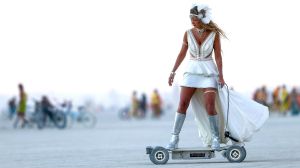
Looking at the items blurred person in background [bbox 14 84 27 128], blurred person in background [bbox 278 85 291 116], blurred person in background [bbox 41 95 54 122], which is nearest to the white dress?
blurred person in background [bbox 41 95 54 122]

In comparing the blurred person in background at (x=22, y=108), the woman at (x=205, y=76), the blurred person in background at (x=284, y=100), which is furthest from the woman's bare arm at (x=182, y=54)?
the blurred person in background at (x=284, y=100)

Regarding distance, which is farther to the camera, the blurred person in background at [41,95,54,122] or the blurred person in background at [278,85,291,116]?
the blurred person in background at [278,85,291,116]

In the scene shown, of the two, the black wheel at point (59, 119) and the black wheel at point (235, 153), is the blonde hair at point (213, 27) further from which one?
the black wheel at point (59, 119)

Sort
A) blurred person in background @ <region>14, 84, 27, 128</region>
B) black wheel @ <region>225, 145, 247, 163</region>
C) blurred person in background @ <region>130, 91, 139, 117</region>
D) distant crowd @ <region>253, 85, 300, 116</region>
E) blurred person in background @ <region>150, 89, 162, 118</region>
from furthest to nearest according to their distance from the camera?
blurred person in background @ <region>130, 91, 139, 117</region>
blurred person in background @ <region>150, 89, 162, 118</region>
distant crowd @ <region>253, 85, 300, 116</region>
blurred person in background @ <region>14, 84, 27, 128</region>
black wheel @ <region>225, 145, 247, 163</region>

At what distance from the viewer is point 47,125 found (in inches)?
1698

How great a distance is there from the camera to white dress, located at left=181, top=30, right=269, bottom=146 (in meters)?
14.5

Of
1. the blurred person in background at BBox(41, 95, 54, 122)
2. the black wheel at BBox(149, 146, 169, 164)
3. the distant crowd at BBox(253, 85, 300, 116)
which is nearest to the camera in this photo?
the black wheel at BBox(149, 146, 169, 164)

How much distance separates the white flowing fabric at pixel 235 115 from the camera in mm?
14703

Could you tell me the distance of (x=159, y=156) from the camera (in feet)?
46.8

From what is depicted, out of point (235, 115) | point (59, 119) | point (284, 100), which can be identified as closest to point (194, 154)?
point (235, 115)

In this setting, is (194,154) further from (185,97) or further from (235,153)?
(185,97)

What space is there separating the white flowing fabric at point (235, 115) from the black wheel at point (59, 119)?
90.7ft

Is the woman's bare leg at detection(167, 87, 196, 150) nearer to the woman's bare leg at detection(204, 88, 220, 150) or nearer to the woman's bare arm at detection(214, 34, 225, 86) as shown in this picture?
the woman's bare leg at detection(204, 88, 220, 150)

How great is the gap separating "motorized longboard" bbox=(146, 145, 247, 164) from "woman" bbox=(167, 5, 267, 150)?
0.12 m
